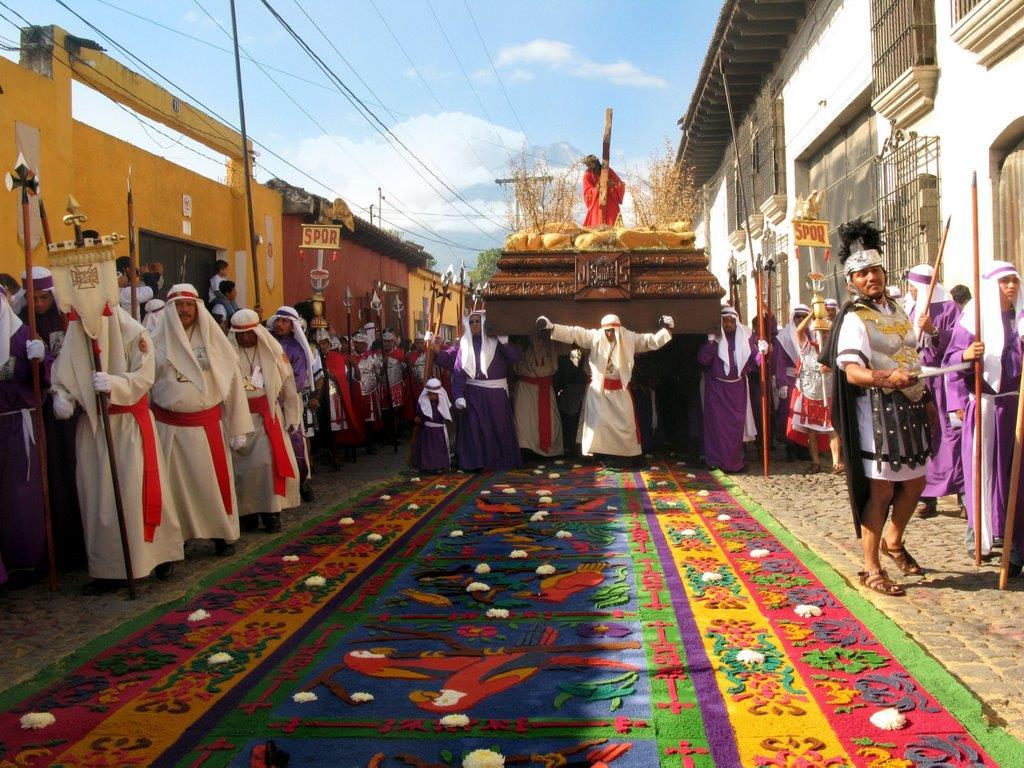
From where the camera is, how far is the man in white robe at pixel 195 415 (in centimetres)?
623

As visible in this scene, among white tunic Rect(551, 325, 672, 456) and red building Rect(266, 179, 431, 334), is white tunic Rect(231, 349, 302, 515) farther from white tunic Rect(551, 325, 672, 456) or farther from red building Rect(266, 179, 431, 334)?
red building Rect(266, 179, 431, 334)

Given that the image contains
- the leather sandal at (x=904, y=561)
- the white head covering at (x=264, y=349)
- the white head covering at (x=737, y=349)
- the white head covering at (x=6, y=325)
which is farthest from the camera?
the white head covering at (x=737, y=349)

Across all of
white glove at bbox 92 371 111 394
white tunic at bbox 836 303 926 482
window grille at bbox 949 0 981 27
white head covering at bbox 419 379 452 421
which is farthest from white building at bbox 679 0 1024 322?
white glove at bbox 92 371 111 394

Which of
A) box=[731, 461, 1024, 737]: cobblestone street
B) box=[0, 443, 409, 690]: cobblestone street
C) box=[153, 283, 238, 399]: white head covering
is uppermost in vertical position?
box=[153, 283, 238, 399]: white head covering

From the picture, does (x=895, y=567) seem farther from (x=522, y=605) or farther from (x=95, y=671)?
(x=95, y=671)

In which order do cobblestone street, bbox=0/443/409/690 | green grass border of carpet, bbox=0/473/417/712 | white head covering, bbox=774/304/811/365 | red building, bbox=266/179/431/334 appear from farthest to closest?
red building, bbox=266/179/431/334 < white head covering, bbox=774/304/811/365 < cobblestone street, bbox=0/443/409/690 < green grass border of carpet, bbox=0/473/417/712

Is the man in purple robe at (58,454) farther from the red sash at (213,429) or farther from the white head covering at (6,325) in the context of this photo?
the red sash at (213,429)

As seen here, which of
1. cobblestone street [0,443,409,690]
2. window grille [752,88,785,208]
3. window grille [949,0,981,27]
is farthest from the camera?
window grille [752,88,785,208]

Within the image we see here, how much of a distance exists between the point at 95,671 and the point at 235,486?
3083 mm

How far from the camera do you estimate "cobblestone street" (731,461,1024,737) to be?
12.0ft

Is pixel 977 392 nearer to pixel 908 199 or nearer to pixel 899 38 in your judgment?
pixel 908 199

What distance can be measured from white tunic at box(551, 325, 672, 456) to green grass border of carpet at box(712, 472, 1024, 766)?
4.31 meters

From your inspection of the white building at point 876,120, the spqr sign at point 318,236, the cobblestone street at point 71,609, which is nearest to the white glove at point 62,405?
the cobblestone street at point 71,609

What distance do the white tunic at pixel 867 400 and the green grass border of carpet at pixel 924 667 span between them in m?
0.61
